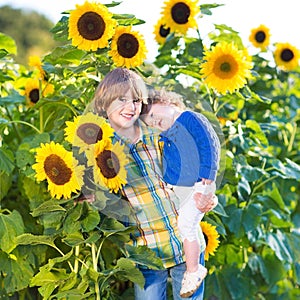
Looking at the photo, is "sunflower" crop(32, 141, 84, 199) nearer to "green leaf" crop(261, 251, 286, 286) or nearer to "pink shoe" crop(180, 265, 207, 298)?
"pink shoe" crop(180, 265, 207, 298)

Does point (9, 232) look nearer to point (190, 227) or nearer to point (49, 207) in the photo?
point (49, 207)

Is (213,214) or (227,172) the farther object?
(227,172)

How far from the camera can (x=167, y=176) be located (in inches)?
74.0

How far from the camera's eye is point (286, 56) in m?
3.26

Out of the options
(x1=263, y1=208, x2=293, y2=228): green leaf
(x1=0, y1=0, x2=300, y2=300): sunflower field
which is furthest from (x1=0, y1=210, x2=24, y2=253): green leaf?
(x1=263, y1=208, x2=293, y2=228): green leaf

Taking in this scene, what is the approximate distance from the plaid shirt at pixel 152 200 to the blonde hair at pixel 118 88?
0.09 metres

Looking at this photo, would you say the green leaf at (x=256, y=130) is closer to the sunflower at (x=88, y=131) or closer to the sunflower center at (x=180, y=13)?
the sunflower center at (x=180, y=13)

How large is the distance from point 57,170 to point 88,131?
134mm

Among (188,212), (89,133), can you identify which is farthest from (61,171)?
(188,212)

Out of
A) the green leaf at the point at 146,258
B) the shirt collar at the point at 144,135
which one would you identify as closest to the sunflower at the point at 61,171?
the shirt collar at the point at 144,135

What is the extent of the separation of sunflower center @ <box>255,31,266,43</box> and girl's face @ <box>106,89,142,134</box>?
1.53 metres

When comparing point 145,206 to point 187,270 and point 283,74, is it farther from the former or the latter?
point 283,74

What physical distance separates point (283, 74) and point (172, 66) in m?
0.84

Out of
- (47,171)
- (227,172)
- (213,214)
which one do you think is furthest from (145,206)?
(227,172)
